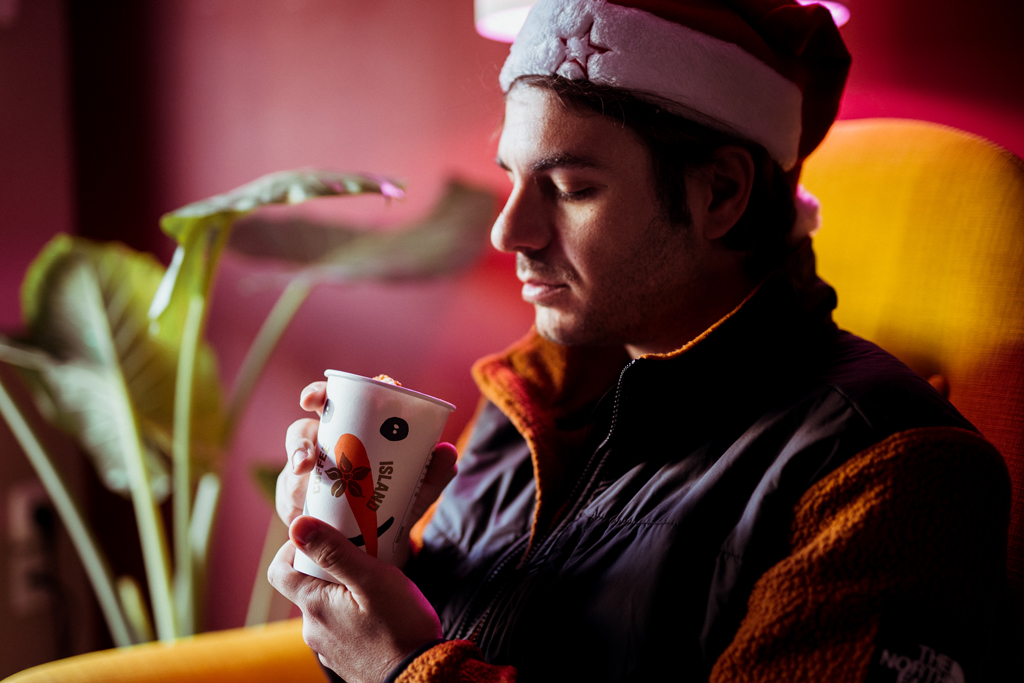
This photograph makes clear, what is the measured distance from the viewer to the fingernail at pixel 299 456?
0.71 metres

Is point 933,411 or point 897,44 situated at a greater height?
point 897,44

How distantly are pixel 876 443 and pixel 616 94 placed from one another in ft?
1.52

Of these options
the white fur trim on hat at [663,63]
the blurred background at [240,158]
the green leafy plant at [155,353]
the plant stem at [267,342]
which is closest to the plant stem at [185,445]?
the green leafy plant at [155,353]

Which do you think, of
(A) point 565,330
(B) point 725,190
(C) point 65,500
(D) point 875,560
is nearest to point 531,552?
(A) point 565,330

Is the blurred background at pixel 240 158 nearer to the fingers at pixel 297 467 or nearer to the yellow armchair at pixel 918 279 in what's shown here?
the yellow armchair at pixel 918 279

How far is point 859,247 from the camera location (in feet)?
3.18

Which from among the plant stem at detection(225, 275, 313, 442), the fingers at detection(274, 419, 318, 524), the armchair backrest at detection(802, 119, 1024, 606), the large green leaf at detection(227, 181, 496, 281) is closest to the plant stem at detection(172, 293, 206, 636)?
the plant stem at detection(225, 275, 313, 442)

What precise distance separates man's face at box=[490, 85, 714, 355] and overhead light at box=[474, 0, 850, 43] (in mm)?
195

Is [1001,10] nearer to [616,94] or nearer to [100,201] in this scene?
[616,94]

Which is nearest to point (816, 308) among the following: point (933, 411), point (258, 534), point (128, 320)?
point (933, 411)

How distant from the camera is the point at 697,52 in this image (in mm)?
796

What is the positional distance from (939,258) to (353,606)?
791 mm

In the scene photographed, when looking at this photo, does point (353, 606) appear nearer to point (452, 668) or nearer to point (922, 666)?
point (452, 668)

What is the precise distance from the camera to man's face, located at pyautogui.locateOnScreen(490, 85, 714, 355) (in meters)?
0.82
